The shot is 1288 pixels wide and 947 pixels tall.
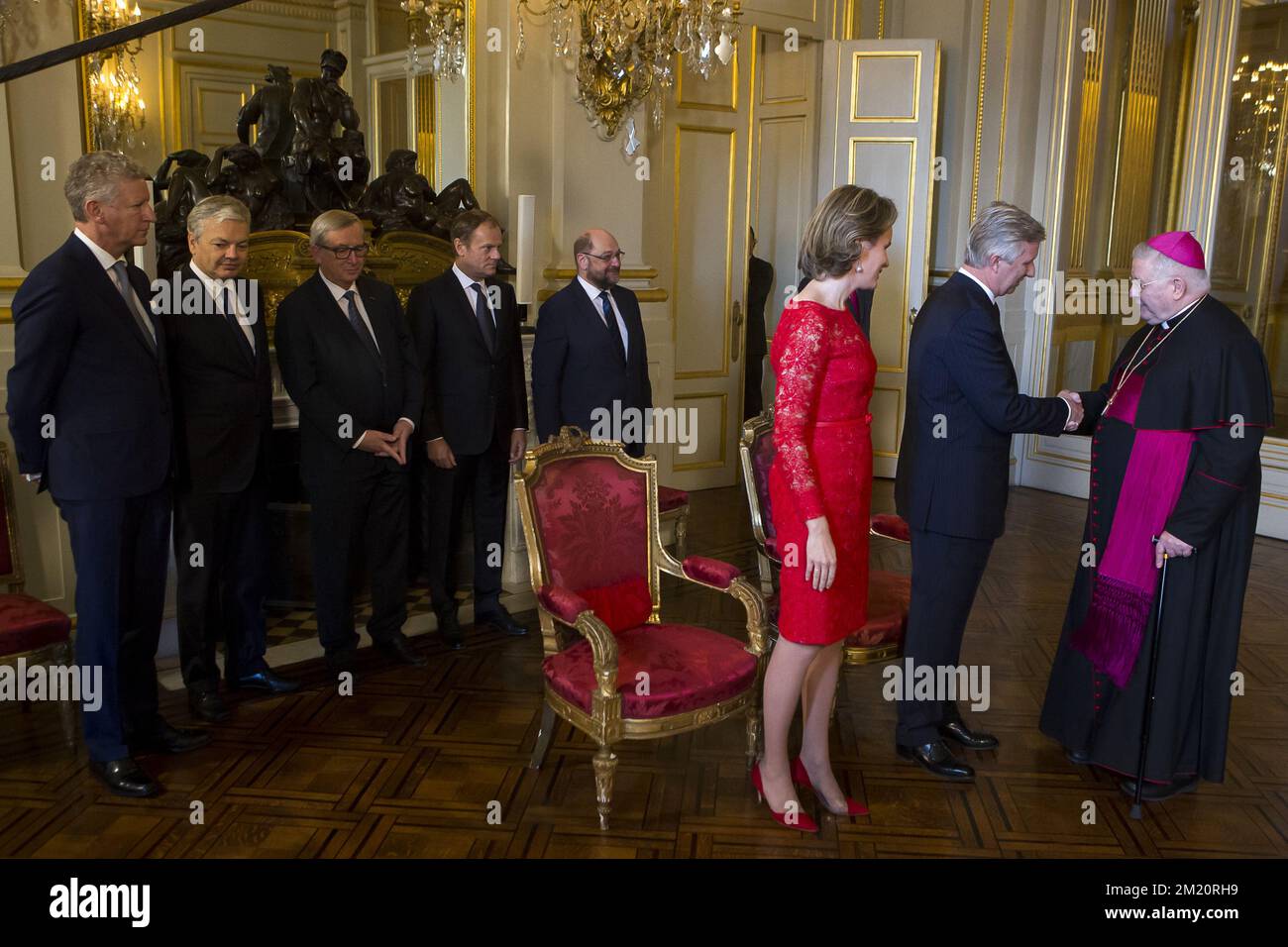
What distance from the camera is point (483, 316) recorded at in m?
4.40

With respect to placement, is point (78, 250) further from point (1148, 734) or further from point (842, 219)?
point (1148, 734)

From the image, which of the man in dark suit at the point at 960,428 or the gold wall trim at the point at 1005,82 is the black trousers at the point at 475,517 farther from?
the gold wall trim at the point at 1005,82

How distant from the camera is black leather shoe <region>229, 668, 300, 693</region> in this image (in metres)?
3.87

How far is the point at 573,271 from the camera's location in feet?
18.7

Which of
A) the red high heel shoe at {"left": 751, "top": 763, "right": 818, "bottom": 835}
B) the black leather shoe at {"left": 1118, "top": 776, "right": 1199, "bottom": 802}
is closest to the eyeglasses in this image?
the red high heel shoe at {"left": 751, "top": 763, "right": 818, "bottom": 835}

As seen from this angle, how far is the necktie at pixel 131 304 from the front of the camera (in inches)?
123

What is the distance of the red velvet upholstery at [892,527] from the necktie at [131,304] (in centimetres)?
229

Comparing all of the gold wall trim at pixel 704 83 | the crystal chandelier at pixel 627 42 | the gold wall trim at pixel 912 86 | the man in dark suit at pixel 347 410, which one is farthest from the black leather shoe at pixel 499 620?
the gold wall trim at pixel 912 86

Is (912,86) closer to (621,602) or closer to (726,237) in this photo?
(726,237)

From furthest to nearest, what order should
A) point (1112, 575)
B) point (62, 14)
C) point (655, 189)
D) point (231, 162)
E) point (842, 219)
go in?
point (655, 189)
point (231, 162)
point (62, 14)
point (1112, 575)
point (842, 219)

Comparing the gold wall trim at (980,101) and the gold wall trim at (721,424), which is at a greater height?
the gold wall trim at (980,101)

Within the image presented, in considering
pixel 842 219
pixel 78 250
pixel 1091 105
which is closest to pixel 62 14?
pixel 78 250

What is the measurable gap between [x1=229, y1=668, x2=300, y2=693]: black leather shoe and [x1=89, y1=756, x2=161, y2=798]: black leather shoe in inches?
28.0

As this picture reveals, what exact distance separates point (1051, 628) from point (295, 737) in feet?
10.1
